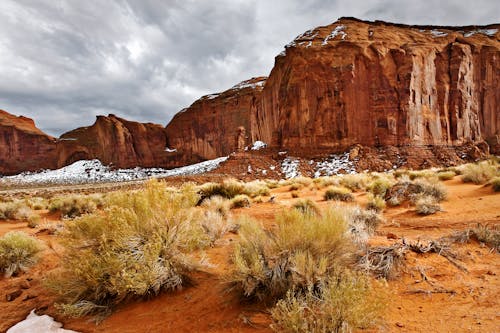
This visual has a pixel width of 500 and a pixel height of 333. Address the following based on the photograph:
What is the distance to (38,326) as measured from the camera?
3.50 metres

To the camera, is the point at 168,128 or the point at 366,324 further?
the point at 168,128

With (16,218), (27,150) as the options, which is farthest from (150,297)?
(27,150)

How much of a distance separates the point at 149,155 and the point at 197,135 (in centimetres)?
1555

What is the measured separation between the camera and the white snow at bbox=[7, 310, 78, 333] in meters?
3.39

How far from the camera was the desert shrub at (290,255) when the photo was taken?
9.75ft

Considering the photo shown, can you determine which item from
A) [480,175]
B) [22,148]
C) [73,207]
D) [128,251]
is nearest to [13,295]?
[128,251]

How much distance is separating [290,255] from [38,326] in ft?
10.0

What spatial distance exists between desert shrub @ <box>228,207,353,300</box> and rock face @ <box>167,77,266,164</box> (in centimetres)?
6511

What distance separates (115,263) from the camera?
11.5 ft

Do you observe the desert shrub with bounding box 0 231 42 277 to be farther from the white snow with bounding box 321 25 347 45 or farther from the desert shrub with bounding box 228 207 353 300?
the white snow with bounding box 321 25 347 45

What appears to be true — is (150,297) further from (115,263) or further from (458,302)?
(458,302)

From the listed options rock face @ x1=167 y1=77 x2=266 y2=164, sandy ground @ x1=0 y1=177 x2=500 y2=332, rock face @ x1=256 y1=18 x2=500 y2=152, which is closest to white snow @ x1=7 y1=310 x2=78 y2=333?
sandy ground @ x1=0 y1=177 x2=500 y2=332

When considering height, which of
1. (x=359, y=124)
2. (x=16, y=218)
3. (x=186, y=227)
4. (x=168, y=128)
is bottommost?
(x=16, y=218)

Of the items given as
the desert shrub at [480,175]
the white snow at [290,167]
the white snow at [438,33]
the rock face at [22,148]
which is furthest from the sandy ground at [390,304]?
the rock face at [22,148]
